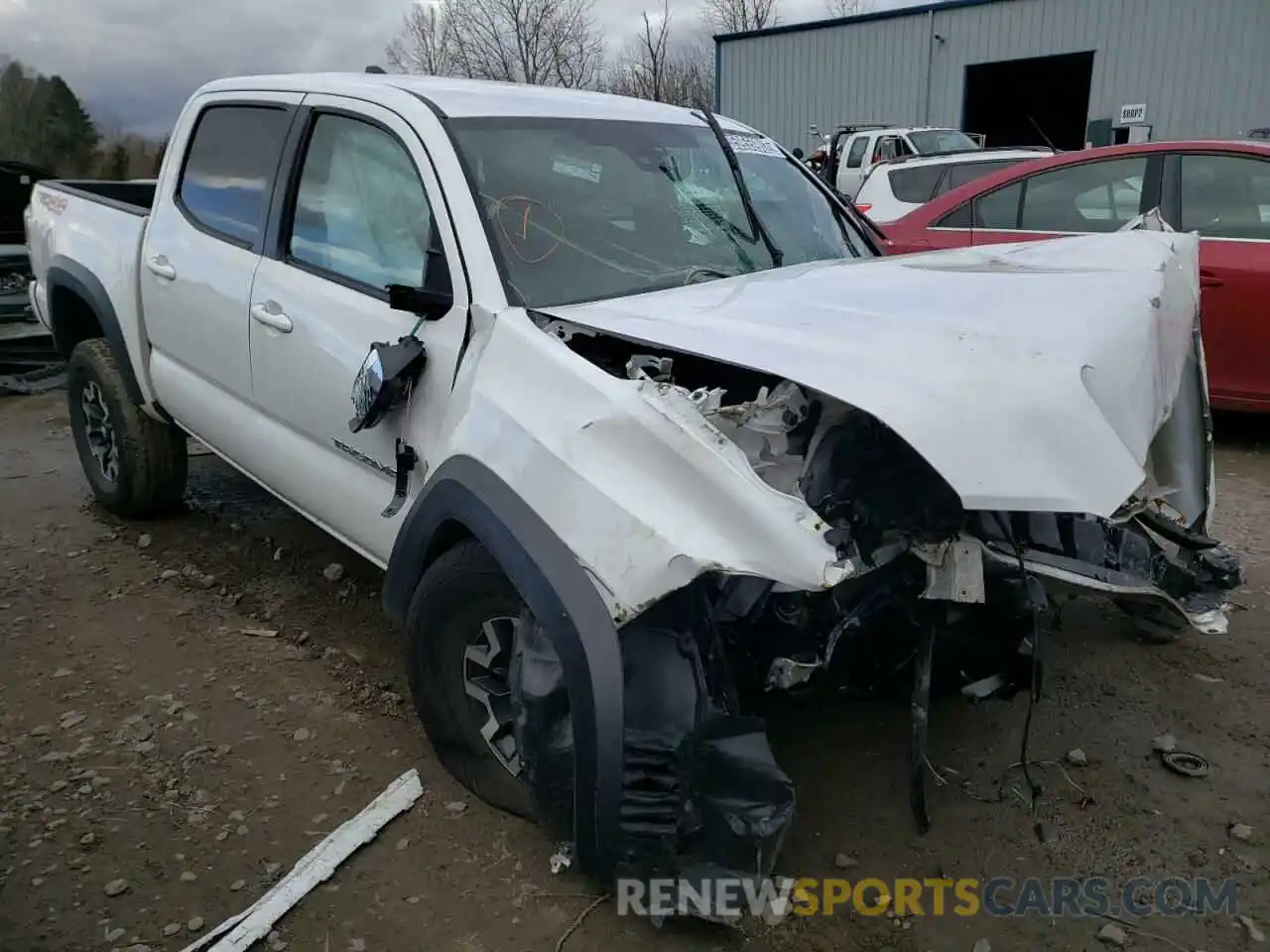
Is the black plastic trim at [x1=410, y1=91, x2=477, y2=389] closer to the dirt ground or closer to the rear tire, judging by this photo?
the dirt ground

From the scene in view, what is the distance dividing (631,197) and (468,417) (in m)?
1.01

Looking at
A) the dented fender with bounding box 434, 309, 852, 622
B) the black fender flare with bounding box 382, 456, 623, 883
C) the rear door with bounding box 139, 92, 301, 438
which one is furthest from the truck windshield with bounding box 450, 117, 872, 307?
the rear door with bounding box 139, 92, 301, 438

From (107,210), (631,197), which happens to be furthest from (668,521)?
(107,210)

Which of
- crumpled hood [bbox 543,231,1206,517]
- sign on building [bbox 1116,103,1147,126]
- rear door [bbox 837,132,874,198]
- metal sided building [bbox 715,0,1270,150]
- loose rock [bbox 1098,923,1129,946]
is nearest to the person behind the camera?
crumpled hood [bbox 543,231,1206,517]

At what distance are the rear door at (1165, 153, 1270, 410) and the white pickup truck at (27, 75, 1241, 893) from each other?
2231mm

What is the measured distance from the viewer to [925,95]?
812 inches

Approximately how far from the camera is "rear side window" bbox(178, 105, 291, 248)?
354 cm

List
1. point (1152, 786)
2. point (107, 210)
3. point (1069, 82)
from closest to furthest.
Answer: point (1152, 786)
point (107, 210)
point (1069, 82)

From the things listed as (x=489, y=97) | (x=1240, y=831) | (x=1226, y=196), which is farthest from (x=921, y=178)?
(x=1240, y=831)

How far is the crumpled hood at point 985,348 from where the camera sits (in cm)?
192

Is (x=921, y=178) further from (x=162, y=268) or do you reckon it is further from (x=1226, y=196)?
(x=162, y=268)

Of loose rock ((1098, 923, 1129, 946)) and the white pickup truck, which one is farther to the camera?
loose rock ((1098, 923, 1129, 946))

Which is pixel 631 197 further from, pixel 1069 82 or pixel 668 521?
pixel 1069 82

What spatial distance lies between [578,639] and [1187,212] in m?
4.92
